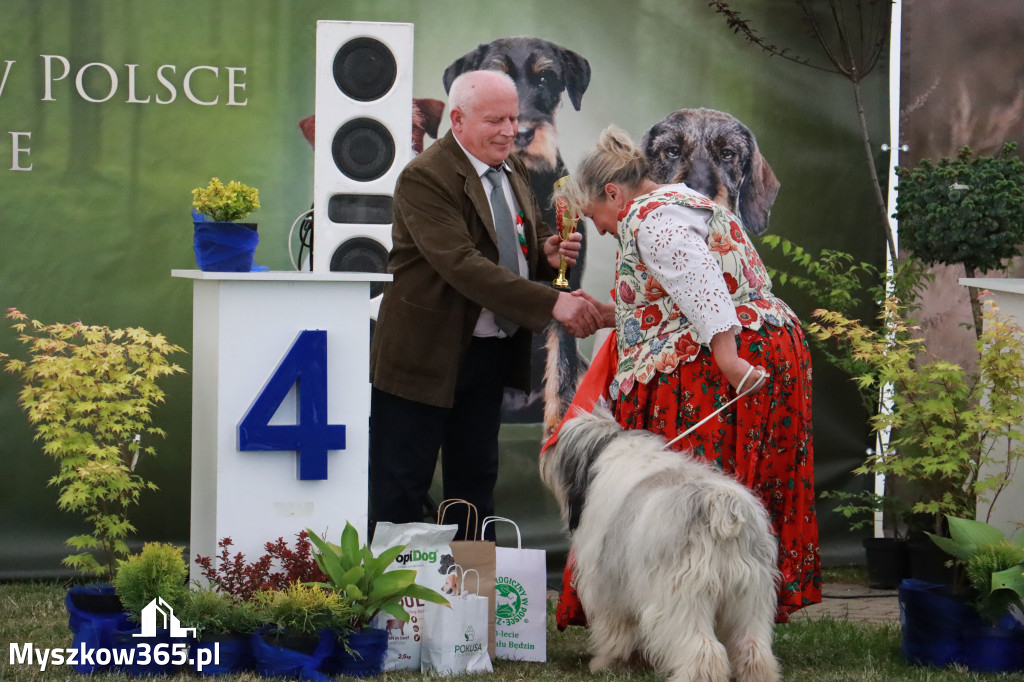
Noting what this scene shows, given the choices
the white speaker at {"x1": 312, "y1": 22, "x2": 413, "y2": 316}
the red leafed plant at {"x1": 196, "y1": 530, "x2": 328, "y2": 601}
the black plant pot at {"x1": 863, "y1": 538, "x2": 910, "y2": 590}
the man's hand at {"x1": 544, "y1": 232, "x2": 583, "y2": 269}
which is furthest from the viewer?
the black plant pot at {"x1": 863, "y1": 538, "x2": 910, "y2": 590}

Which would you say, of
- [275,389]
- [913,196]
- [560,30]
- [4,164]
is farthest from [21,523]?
[913,196]

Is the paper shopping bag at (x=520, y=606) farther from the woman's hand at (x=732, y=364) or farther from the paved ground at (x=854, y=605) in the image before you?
the paved ground at (x=854, y=605)

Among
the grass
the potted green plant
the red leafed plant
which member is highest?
the potted green plant

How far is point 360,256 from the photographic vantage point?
4738 millimetres

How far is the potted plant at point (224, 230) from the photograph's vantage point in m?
3.50

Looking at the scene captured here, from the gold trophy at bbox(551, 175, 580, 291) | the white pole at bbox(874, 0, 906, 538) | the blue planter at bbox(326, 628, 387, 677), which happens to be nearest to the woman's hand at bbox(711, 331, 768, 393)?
the gold trophy at bbox(551, 175, 580, 291)

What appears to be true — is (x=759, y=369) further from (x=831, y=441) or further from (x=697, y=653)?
(x=831, y=441)

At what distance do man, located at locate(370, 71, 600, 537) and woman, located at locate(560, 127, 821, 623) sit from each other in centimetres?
38

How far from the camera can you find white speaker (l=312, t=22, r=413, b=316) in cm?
468

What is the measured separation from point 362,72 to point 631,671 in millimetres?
2601

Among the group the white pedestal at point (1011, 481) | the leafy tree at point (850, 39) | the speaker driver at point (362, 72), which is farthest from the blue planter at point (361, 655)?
the leafy tree at point (850, 39)

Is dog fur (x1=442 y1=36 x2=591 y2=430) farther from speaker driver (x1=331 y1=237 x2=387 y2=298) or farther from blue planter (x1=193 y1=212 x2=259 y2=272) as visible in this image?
blue planter (x1=193 y1=212 x2=259 y2=272)

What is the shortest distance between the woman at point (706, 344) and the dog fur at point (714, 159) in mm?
1823

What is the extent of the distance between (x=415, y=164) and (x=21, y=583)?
105 inches
